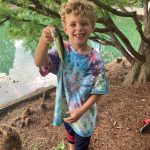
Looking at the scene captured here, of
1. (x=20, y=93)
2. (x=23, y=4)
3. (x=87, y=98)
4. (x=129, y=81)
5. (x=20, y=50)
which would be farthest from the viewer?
(x=20, y=50)

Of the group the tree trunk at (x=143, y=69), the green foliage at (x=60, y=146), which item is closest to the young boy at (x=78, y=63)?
the green foliage at (x=60, y=146)

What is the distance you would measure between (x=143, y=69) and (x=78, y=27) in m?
2.89

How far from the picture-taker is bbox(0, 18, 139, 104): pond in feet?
21.8

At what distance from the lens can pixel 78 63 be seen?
246cm

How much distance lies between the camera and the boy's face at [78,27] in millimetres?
2322

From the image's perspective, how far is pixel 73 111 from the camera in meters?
2.46

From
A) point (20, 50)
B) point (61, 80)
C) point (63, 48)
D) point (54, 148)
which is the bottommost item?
point (20, 50)

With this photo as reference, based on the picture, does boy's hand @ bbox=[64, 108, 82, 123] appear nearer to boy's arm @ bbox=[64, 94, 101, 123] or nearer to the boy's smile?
boy's arm @ bbox=[64, 94, 101, 123]

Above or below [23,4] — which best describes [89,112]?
below

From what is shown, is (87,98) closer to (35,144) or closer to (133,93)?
(35,144)

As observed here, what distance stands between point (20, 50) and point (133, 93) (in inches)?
246

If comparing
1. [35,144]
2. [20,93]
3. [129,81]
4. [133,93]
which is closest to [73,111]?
[35,144]

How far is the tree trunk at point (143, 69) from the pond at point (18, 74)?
6.56 feet

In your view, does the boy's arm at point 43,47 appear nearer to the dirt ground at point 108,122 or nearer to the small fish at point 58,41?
the small fish at point 58,41
